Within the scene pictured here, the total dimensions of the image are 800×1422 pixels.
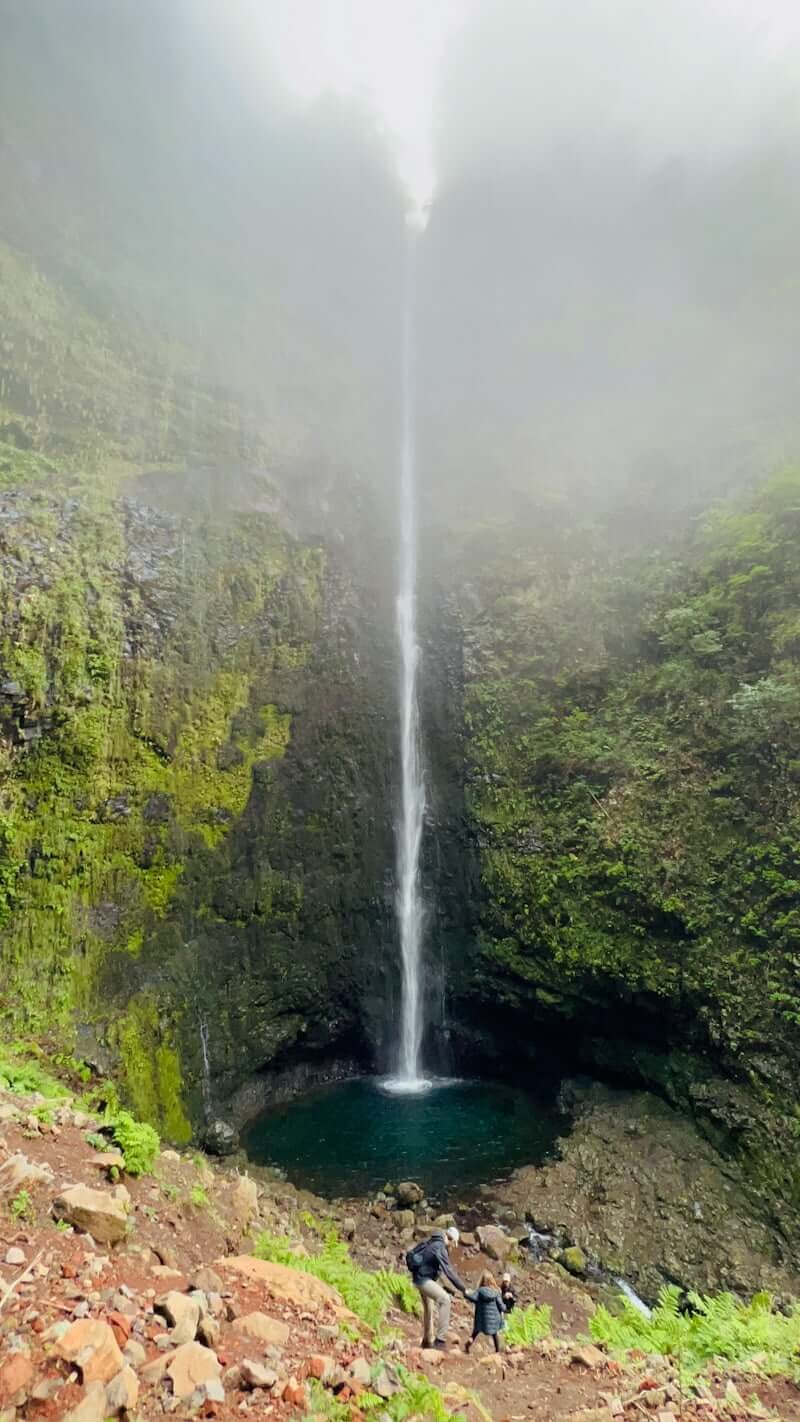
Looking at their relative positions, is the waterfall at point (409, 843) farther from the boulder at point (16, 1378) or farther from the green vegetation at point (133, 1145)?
the boulder at point (16, 1378)

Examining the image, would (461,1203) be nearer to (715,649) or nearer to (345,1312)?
(345,1312)

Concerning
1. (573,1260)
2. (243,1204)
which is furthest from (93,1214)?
(573,1260)

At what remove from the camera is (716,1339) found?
5.36 meters

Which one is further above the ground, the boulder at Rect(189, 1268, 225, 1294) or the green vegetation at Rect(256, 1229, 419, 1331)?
the boulder at Rect(189, 1268, 225, 1294)

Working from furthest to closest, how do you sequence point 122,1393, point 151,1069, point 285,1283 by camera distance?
point 151,1069 < point 285,1283 < point 122,1393

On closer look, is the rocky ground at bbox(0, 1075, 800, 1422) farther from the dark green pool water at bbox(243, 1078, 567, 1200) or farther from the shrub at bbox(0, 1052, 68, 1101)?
the dark green pool water at bbox(243, 1078, 567, 1200)

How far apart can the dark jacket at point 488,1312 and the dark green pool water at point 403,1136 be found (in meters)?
5.26

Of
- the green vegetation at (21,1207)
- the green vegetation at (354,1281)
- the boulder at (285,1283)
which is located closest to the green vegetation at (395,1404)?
the boulder at (285,1283)

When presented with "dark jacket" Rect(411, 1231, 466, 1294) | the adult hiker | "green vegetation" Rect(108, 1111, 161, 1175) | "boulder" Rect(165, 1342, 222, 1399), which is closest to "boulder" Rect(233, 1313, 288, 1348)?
"boulder" Rect(165, 1342, 222, 1399)

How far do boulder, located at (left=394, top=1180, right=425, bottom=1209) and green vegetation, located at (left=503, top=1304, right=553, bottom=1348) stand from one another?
11.0 feet

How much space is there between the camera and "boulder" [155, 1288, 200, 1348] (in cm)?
343

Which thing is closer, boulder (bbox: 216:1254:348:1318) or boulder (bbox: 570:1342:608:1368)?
boulder (bbox: 216:1254:348:1318)

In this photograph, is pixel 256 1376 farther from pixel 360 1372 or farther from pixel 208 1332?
pixel 360 1372

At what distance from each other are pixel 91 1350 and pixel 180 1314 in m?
0.68
